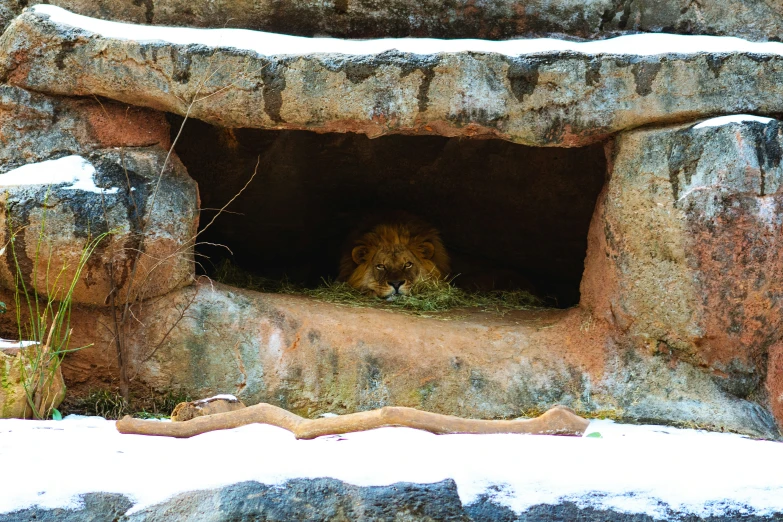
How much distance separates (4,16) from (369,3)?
2.12 meters

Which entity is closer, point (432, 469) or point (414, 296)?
point (432, 469)

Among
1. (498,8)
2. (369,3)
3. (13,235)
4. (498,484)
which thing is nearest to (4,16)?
(13,235)

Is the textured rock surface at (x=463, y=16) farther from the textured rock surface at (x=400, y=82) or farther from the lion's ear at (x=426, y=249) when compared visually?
the lion's ear at (x=426, y=249)

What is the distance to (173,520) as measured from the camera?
2730 mm

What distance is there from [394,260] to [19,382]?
12.4 ft

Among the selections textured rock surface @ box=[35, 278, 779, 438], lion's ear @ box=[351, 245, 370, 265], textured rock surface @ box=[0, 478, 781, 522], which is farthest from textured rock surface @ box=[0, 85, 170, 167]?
Answer: textured rock surface @ box=[0, 478, 781, 522]

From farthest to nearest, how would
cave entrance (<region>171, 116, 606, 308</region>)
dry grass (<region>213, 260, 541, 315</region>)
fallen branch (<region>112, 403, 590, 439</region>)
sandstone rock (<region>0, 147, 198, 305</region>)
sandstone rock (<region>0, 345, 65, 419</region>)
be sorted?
cave entrance (<region>171, 116, 606, 308</region>), dry grass (<region>213, 260, 541, 315</region>), sandstone rock (<region>0, 147, 198, 305</region>), sandstone rock (<region>0, 345, 65, 419</region>), fallen branch (<region>112, 403, 590, 439</region>)

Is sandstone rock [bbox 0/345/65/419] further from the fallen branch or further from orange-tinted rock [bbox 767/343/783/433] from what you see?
orange-tinted rock [bbox 767/343/783/433]

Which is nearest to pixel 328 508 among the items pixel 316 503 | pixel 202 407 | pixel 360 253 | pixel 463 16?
pixel 316 503

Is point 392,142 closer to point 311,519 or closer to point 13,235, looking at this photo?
point 13,235

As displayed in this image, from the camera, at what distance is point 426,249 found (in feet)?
25.6

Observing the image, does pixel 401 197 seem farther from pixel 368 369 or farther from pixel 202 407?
pixel 202 407

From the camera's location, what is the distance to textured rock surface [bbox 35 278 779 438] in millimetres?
5234

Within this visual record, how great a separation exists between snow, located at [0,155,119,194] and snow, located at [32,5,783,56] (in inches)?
28.5
